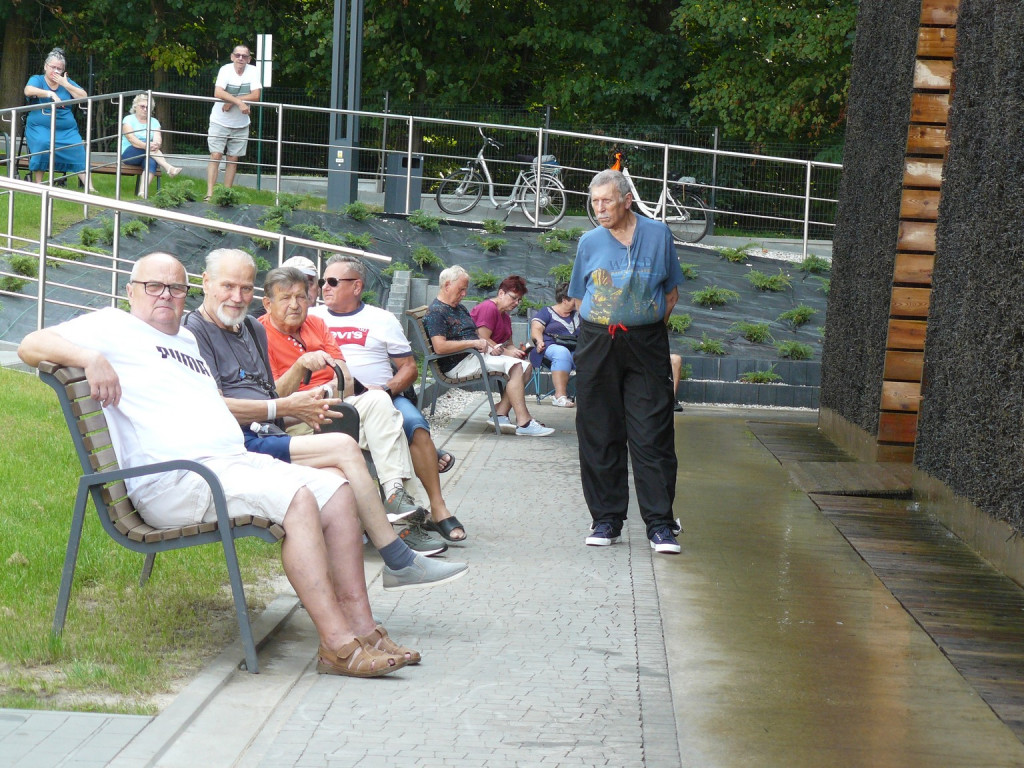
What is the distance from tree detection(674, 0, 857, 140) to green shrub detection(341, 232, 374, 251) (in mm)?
14140

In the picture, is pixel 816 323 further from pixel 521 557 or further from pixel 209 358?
pixel 209 358

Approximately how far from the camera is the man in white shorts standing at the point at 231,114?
16.8 meters

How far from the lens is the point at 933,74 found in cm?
867

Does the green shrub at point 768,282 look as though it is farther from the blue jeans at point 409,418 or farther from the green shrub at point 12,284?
the blue jeans at point 409,418

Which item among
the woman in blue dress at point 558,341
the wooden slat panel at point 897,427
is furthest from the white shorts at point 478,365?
the wooden slat panel at point 897,427

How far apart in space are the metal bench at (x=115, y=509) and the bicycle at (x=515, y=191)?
622 inches

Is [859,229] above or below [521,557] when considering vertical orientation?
above

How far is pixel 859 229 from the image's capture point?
10344 mm

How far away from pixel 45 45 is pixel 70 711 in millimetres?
29396

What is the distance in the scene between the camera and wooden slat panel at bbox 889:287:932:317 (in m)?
8.71

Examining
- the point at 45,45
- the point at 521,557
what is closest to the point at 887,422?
the point at 521,557

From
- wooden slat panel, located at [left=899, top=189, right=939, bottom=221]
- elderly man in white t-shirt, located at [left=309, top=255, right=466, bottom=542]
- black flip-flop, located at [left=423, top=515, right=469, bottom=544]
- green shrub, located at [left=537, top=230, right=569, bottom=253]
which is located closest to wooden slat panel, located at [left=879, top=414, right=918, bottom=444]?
wooden slat panel, located at [left=899, top=189, right=939, bottom=221]

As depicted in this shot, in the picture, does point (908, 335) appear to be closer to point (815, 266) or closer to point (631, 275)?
point (631, 275)

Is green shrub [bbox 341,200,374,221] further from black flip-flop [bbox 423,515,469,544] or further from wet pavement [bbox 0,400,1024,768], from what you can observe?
black flip-flop [bbox 423,515,469,544]
